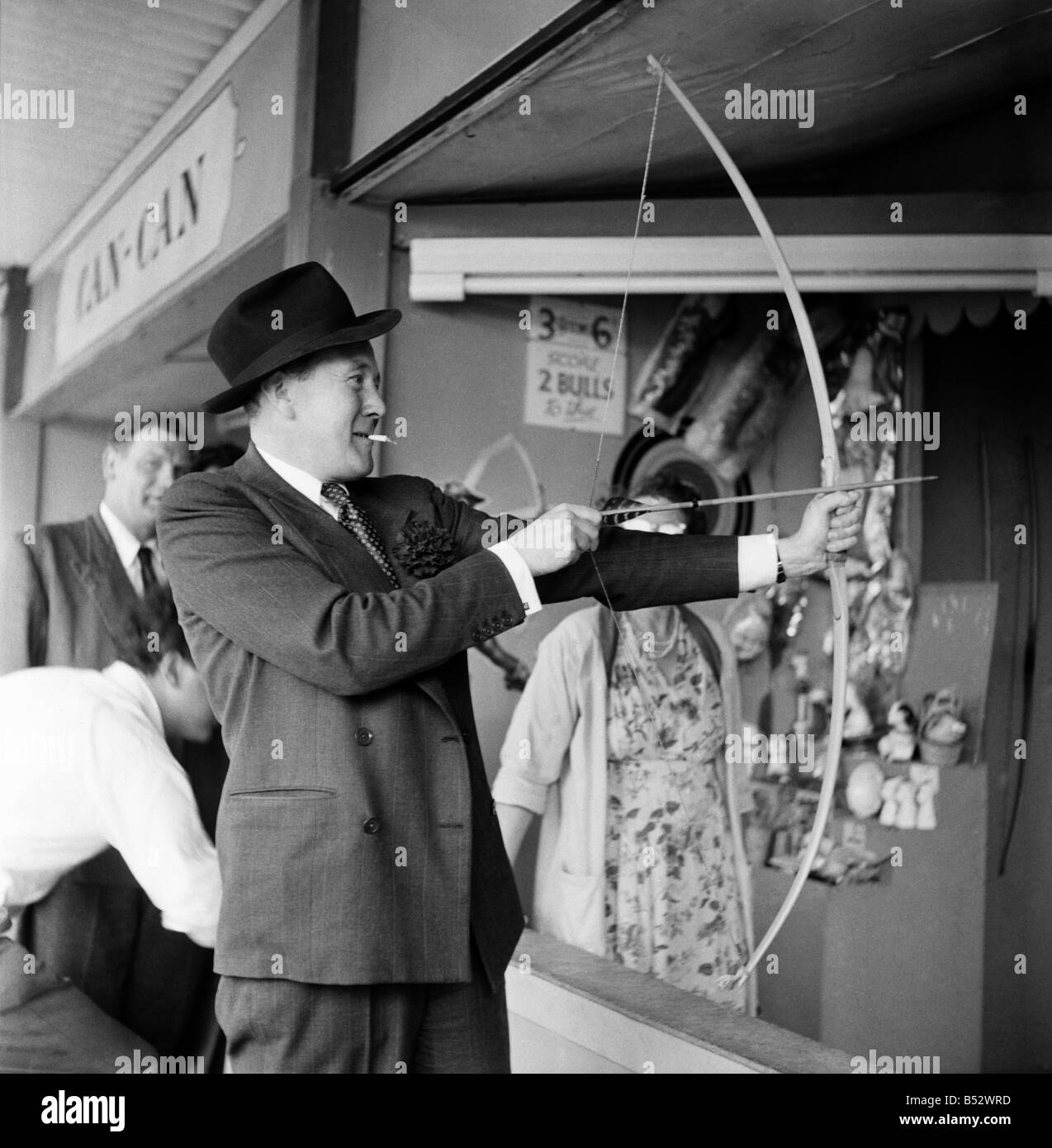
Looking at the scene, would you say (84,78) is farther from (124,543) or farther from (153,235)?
(124,543)

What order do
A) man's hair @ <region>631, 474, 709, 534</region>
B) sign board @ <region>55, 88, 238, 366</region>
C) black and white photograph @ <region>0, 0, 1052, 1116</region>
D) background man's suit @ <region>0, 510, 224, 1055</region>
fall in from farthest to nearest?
sign board @ <region>55, 88, 238, 366</region> < man's hair @ <region>631, 474, 709, 534</region> < background man's suit @ <region>0, 510, 224, 1055</region> < black and white photograph @ <region>0, 0, 1052, 1116</region>

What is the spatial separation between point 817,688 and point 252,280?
169cm

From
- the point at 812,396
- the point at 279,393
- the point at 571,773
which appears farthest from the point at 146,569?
the point at 812,396

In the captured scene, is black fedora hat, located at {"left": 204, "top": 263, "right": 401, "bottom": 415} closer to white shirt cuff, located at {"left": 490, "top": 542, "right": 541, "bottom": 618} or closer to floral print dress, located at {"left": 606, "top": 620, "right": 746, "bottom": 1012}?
white shirt cuff, located at {"left": 490, "top": 542, "right": 541, "bottom": 618}

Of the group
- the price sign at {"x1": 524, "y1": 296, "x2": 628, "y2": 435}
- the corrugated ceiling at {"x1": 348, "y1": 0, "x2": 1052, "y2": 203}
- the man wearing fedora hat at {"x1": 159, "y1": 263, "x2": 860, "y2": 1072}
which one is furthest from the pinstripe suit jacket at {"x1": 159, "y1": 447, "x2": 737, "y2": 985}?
the price sign at {"x1": 524, "y1": 296, "x2": 628, "y2": 435}

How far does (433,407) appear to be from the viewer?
10.3 feet

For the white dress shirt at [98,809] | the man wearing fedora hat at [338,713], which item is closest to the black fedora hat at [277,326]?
the man wearing fedora hat at [338,713]

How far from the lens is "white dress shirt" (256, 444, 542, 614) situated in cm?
151

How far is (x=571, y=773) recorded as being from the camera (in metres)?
2.74

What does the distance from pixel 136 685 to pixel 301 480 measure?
1.33 m

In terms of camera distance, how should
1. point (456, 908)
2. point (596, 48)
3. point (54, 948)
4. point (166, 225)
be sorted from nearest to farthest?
point (456, 908), point (596, 48), point (54, 948), point (166, 225)
